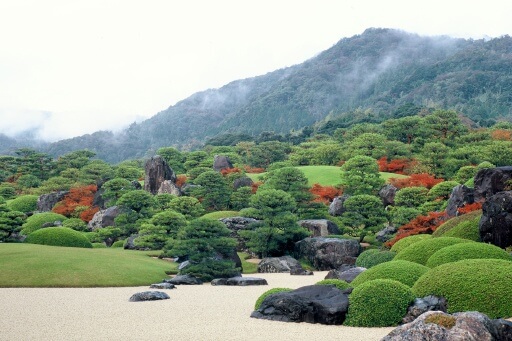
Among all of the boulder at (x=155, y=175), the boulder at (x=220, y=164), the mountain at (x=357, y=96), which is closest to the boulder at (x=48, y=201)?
the boulder at (x=155, y=175)

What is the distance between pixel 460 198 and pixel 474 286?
17992 mm

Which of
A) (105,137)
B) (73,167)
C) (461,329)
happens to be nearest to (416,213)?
(461,329)

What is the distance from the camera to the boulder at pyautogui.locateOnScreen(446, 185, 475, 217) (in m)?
27.8

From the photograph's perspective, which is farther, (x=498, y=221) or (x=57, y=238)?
(x=57, y=238)

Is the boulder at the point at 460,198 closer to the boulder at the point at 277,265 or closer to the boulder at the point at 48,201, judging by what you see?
the boulder at the point at 277,265

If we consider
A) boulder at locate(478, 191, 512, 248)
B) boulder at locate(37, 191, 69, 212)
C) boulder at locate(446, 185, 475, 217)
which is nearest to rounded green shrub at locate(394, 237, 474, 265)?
boulder at locate(478, 191, 512, 248)

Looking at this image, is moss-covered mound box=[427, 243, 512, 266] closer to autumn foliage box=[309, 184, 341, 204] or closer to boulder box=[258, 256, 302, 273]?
boulder box=[258, 256, 302, 273]

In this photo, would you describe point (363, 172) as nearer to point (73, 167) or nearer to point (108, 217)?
point (108, 217)

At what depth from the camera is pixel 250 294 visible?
19250 millimetres

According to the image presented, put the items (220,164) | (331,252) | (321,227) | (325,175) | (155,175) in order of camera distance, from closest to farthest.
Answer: (331,252)
(321,227)
(155,175)
(325,175)
(220,164)

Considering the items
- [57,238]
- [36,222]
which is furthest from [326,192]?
[57,238]

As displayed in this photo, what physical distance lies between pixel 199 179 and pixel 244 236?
15.6 metres

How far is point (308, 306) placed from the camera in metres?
12.9

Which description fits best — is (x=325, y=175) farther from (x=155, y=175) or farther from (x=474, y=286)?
(x=474, y=286)
